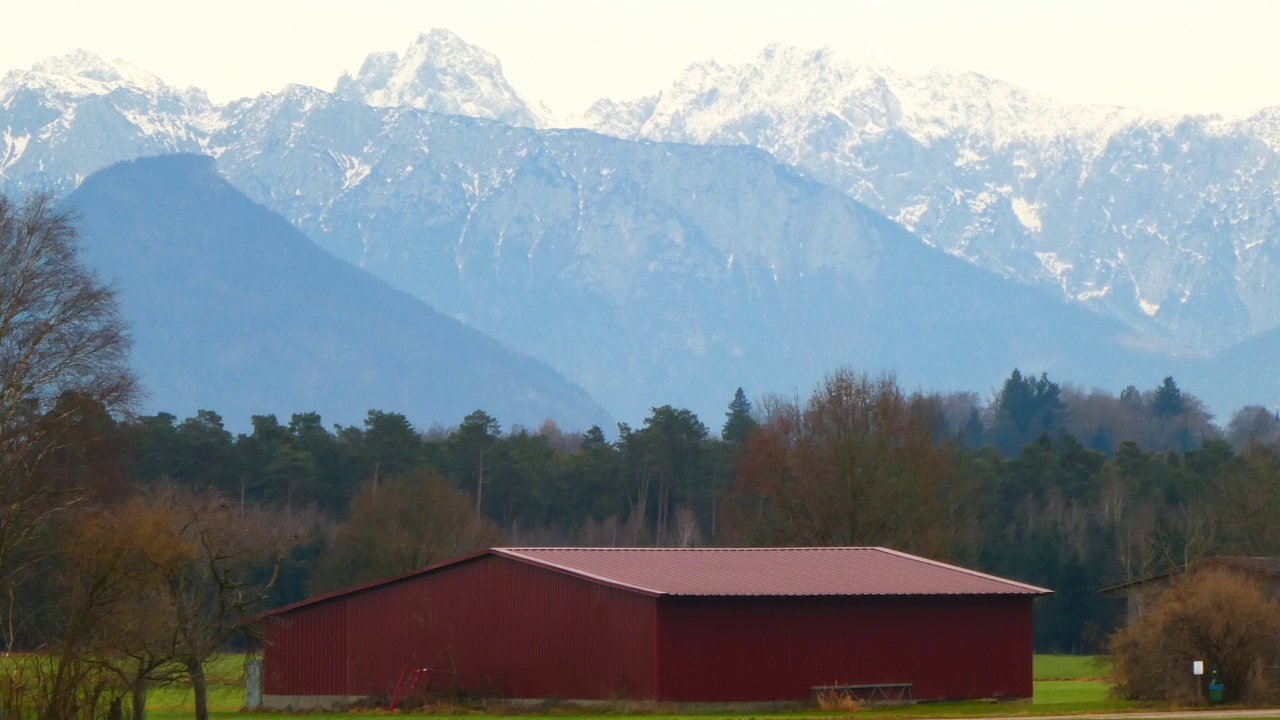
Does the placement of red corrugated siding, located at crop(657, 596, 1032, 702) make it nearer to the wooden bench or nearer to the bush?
the wooden bench

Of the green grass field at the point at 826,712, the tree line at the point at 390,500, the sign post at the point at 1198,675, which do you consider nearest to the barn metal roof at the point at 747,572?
the green grass field at the point at 826,712

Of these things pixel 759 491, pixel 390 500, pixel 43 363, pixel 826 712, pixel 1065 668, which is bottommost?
pixel 1065 668

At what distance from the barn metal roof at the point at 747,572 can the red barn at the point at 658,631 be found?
79 millimetres

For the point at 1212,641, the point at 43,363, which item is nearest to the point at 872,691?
the point at 1212,641

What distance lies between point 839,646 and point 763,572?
159 inches

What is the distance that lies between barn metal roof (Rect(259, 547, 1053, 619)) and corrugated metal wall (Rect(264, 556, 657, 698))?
1.31 feet

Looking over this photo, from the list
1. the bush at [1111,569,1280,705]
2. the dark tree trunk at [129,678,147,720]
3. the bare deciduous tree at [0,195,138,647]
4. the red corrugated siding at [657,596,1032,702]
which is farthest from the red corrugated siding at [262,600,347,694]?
the bush at [1111,569,1280,705]

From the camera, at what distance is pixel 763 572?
4994 centimetres

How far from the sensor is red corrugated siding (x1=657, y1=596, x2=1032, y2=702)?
44.8 m

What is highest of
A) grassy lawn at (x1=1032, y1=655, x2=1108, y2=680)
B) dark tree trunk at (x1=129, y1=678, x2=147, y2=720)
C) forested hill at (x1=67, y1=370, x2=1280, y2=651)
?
forested hill at (x1=67, y1=370, x2=1280, y2=651)

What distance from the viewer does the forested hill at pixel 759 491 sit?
7731cm

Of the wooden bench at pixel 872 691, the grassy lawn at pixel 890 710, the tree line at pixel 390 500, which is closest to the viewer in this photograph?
the tree line at pixel 390 500

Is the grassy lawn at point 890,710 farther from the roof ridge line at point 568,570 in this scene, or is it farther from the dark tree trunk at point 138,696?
the dark tree trunk at point 138,696

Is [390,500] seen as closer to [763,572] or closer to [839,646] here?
[763,572]
